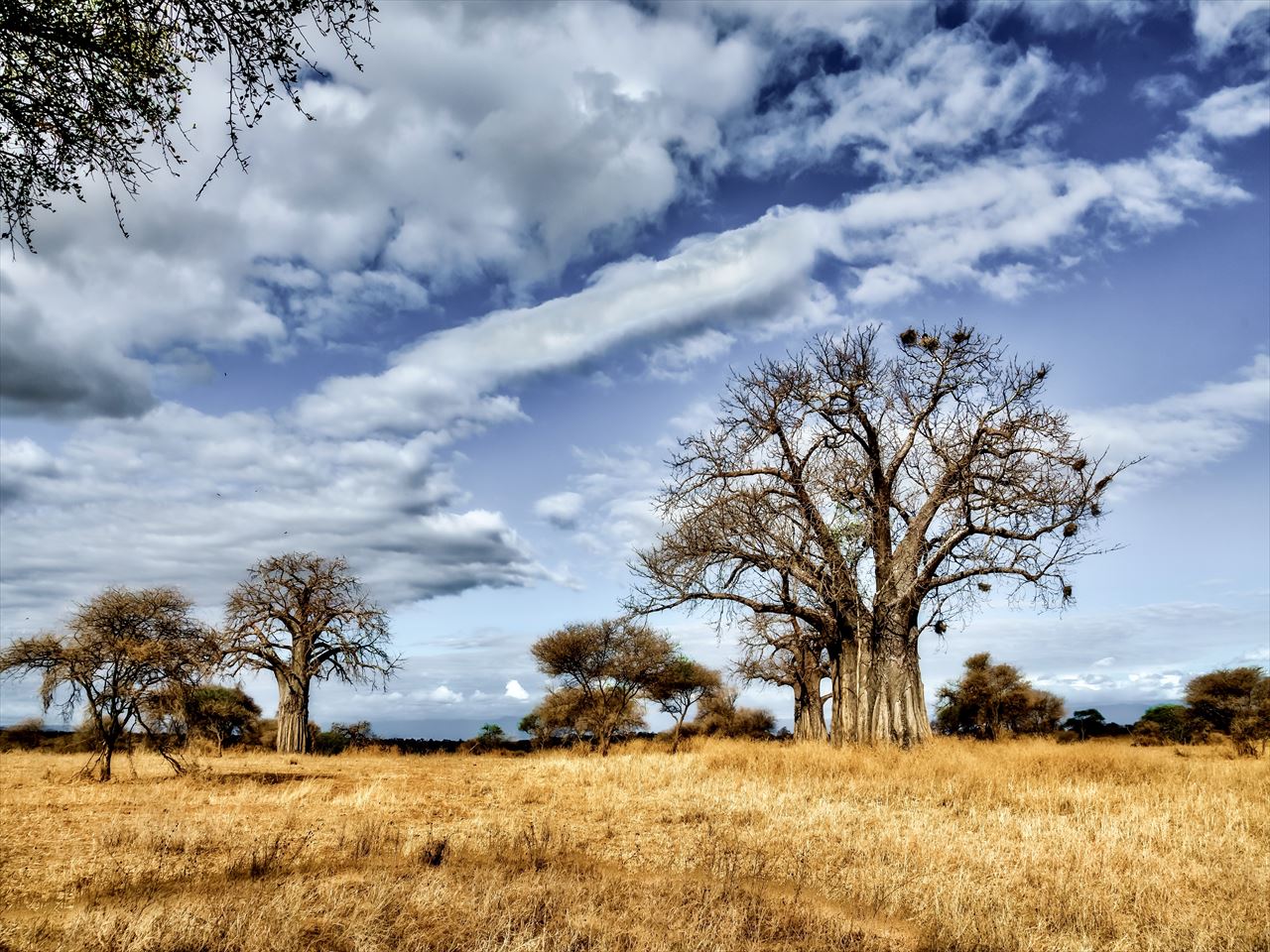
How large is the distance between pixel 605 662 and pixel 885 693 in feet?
62.6

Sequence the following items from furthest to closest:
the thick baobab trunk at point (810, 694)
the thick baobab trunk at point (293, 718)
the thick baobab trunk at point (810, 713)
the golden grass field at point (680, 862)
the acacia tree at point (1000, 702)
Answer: the acacia tree at point (1000, 702), the thick baobab trunk at point (810, 713), the thick baobab trunk at point (810, 694), the thick baobab trunk at point (293, 718), the golden grass field at point (680, 862)

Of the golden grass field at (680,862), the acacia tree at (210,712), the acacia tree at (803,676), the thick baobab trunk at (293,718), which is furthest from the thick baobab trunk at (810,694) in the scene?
the acacia tree at (210,712)

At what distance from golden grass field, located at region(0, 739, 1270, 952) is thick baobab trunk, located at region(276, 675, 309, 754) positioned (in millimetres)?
13369

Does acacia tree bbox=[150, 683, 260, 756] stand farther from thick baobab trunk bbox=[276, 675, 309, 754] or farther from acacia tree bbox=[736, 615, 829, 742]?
acacia tree bbox=[736, 615, 829, 742]

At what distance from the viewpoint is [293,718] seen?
27391 mm

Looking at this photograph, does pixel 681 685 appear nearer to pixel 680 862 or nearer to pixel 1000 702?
pixel 1000 702

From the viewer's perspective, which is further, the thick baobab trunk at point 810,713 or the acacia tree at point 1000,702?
the acacia tree at point 1000,702

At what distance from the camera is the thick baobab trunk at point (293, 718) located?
27.2m

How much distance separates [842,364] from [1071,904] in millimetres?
12678

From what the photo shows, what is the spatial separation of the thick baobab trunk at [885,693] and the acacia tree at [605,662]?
55.9 feet

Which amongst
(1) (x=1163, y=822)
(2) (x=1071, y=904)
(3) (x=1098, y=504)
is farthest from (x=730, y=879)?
(3) (x=1098, y=504)

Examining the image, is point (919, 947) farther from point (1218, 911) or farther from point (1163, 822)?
point (1163, 822)

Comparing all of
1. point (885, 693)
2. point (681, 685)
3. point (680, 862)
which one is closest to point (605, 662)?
point (681, 685)

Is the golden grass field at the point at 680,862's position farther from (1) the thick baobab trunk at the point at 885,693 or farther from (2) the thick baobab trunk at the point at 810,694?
(2) the thick baobab trunk at the point at 810,694
